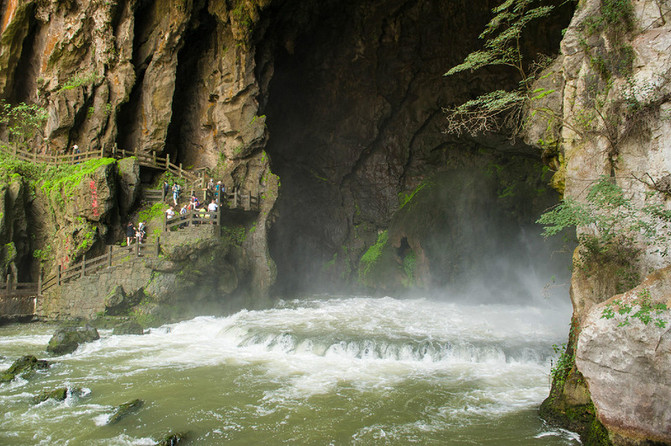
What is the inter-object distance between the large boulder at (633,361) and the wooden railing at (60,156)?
71.0 ft

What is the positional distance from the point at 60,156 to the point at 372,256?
17894 millimetres

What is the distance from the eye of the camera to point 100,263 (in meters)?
17.9

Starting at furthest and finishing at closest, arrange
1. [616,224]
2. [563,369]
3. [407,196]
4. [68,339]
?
1. [407,196]
2. [68,339]
3. [563,369]
4. [616,224]

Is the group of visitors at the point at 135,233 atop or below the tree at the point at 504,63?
below

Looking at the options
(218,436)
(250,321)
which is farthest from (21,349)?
(218,436)

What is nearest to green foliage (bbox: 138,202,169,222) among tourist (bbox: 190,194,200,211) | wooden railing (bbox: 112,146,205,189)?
tourist (bbox: 190,194,200,211)

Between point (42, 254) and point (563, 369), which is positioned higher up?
point (42, 254)

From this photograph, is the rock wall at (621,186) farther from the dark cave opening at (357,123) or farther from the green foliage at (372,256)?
the green foliage at (372,256)

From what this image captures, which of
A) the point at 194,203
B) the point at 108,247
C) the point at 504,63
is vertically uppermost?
the point at 504,63

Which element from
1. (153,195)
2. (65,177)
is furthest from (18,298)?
(153,195)

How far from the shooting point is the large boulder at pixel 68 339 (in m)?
13.0

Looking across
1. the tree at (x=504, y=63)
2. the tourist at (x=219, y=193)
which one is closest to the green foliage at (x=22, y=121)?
the tourist at (x=219, y=193)

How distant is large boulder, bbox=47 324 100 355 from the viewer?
1295 cm

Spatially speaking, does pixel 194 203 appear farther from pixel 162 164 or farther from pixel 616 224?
pixel 616 224
